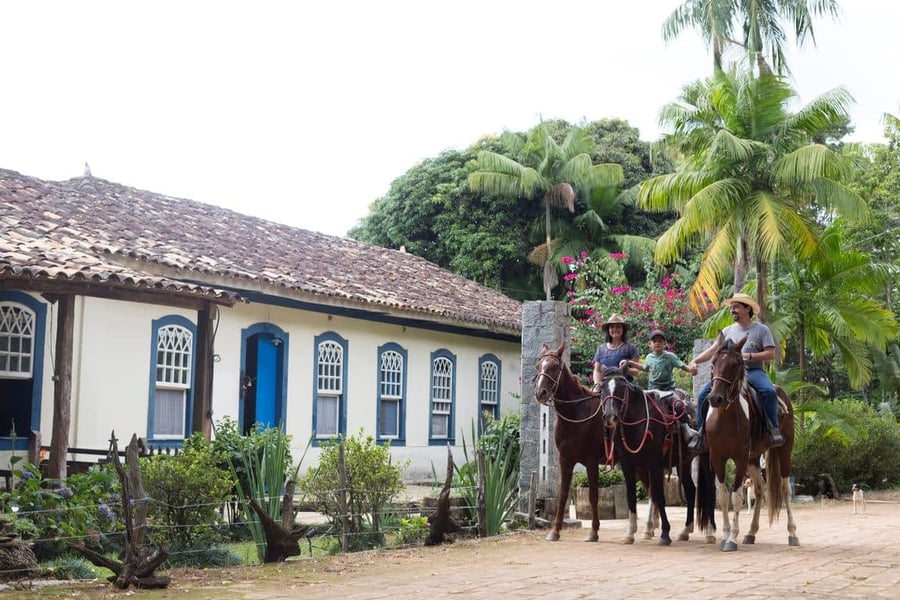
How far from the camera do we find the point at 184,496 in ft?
31.9

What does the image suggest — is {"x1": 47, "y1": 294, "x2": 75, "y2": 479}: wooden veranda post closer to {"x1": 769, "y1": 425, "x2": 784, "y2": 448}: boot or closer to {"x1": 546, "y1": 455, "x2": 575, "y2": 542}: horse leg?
{"x1": 546, "y1": 455, "x2": 575, "y2": 542}: horse leg

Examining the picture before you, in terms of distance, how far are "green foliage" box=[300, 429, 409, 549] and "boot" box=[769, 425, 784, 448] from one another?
153 inches

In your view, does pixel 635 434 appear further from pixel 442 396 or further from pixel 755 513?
pixel 442 396

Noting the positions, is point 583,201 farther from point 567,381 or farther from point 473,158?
point 567,381

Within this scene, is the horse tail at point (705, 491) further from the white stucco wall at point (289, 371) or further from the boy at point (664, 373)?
the white stucco wall at point (289, 371)

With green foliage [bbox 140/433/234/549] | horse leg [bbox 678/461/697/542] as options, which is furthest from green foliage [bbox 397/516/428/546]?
horse leg [bbox 678/461/697/542]

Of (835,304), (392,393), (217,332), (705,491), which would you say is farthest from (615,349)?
(835,304)

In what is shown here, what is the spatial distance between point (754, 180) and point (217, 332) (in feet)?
33.5

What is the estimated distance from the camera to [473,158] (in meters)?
35.3

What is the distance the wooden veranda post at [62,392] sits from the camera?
10.5 meters

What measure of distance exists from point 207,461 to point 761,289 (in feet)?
41.0

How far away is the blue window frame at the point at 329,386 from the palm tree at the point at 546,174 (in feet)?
42.5

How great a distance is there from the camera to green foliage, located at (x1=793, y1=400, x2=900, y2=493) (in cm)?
1978

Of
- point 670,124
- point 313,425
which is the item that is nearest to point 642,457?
point 313,425
